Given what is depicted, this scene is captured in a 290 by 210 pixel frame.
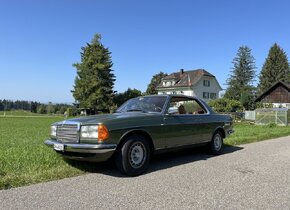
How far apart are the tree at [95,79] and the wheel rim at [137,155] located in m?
54.0

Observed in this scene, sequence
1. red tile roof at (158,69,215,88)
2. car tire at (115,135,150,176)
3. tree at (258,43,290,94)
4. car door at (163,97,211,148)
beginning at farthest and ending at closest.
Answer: tree at (258,43,290,94) < red tile roof at (158,69,215,88) < car door at (163,97,211,148) < car tire at (115,135,150,176)

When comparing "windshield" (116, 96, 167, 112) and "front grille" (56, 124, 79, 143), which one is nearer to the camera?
"front grille" (56, 124, 79, 143)

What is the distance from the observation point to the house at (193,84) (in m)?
68.4

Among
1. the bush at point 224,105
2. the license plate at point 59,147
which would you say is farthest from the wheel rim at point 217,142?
the bush at point 224,105

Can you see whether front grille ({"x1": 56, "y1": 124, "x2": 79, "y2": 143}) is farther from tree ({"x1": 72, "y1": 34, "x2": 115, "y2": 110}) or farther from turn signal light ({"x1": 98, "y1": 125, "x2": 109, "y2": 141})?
tree ({"x1": 72, "y1": 34, "x2": 115, "y2": 110})

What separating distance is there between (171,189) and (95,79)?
56370 millimetres

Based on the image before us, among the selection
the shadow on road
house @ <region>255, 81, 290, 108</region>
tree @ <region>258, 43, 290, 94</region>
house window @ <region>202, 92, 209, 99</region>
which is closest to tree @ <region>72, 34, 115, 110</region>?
house window @ <region>202, 92, 209, 99</region>

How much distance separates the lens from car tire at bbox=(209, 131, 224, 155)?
9.14 meters

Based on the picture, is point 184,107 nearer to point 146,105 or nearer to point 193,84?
point 146,105

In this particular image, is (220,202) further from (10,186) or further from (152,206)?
(10,186)

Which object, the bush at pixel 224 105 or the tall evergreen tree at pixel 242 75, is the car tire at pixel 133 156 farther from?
the tall evergreen tree at pixel 242 75

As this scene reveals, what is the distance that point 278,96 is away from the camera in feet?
193

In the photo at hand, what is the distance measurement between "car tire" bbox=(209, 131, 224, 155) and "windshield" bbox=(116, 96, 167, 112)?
2.23 metres

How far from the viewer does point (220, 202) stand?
4.81m
